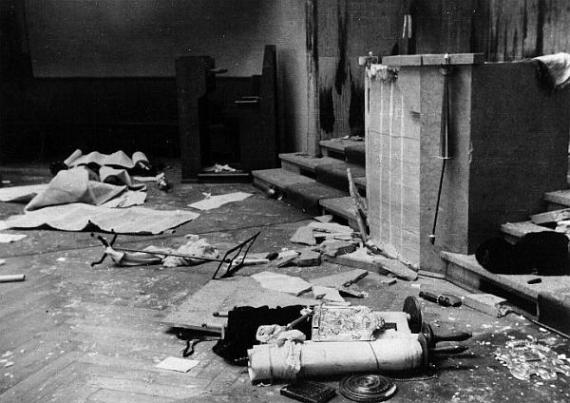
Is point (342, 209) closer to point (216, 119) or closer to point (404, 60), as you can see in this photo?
point (404, 60)

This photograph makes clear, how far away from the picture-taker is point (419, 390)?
3.30 metres

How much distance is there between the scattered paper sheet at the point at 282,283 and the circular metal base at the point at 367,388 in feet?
4.32

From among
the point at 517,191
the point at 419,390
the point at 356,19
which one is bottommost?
the point at 419,390

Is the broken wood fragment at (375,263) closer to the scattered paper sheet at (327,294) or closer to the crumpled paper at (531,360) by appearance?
the scattered paper sheet at (327,294)

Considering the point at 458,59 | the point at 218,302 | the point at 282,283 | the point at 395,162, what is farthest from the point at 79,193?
the point at 458,59

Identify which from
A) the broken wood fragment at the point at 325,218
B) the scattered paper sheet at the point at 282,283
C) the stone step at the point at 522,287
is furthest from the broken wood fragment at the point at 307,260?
the broken wood fragment at the point at 325,218

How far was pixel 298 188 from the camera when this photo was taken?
25.0ft

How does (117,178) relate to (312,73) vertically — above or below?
below

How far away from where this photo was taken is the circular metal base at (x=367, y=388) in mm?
3219

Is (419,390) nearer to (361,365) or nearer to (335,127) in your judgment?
(361,365)

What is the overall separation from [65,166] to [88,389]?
21.3 ft

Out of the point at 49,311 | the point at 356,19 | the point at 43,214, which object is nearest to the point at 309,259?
the point at 49,311

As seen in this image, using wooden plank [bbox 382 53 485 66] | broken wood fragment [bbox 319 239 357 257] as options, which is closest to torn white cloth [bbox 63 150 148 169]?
broken wood fragment [bbox 319 239 357 257]

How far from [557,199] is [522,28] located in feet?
9.30
